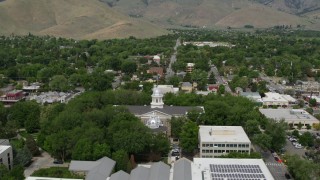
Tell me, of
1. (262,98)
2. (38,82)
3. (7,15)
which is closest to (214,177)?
(262,98)

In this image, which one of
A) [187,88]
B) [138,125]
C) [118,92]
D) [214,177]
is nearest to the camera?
[214,177]

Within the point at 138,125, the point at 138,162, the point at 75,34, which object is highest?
the point at 75,34

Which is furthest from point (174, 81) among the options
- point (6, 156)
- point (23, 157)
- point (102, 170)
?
point (102, 170)

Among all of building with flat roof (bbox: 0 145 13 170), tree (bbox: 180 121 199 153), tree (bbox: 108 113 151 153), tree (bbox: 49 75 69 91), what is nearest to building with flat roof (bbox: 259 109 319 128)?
tree (bbox: 180 121 199 153)

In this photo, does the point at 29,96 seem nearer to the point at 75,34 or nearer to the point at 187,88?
the point at 187,88

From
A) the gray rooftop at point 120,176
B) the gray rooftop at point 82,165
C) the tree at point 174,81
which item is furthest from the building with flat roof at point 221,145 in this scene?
the tree at point 174,81

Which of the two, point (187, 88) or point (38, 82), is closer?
point (187, 88)

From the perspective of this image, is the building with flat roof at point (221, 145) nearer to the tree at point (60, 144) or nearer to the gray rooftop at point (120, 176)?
the gray rooftop at point (120, 176)

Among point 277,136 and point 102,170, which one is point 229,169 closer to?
point 102,170
